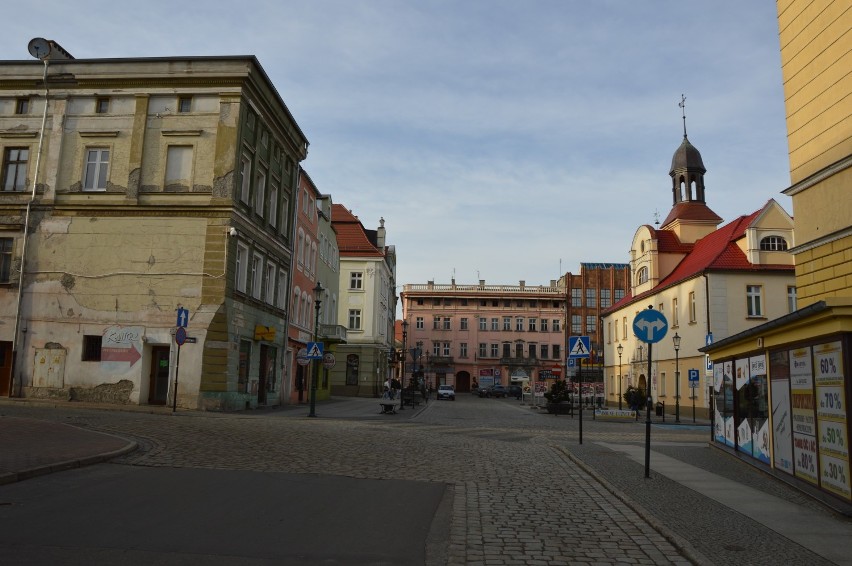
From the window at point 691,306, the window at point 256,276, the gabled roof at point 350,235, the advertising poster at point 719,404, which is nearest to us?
the advertising poster at point 719,404

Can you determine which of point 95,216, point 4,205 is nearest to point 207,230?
point 95,216

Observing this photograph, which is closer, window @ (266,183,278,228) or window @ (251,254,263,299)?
window @ (251,254,263,299)

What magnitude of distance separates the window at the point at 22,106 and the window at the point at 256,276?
11.1m

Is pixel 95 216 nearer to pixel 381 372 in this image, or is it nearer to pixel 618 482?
pixel 618 482

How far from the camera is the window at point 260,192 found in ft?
102

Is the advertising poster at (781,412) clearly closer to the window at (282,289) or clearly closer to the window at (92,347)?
the window at (92,347)

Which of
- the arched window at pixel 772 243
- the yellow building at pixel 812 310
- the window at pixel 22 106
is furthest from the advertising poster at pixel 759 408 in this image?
the arched window at pixel 772 243

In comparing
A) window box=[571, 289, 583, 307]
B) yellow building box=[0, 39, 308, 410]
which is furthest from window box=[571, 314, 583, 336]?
yellow building box=[0, 39, 308, 410]

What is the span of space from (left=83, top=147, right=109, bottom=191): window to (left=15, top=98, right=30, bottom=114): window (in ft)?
11.3

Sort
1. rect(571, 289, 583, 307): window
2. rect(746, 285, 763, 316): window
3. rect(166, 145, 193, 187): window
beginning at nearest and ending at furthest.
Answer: rect(166, 145, 193, 187): window < rect(746, 285, 763, 316): window < rect(571, 289, 583, 307): window

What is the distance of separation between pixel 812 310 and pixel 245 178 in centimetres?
2452

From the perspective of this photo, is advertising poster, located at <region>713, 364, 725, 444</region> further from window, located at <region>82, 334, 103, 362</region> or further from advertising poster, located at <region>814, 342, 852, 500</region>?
window, located at <region>82, 334, 103, 362</region>

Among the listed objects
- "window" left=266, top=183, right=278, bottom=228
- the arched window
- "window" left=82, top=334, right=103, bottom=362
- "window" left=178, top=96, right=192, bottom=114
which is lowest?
"window" left=82, top=334, right=103, bottom=362

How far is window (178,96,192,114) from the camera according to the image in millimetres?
28234
